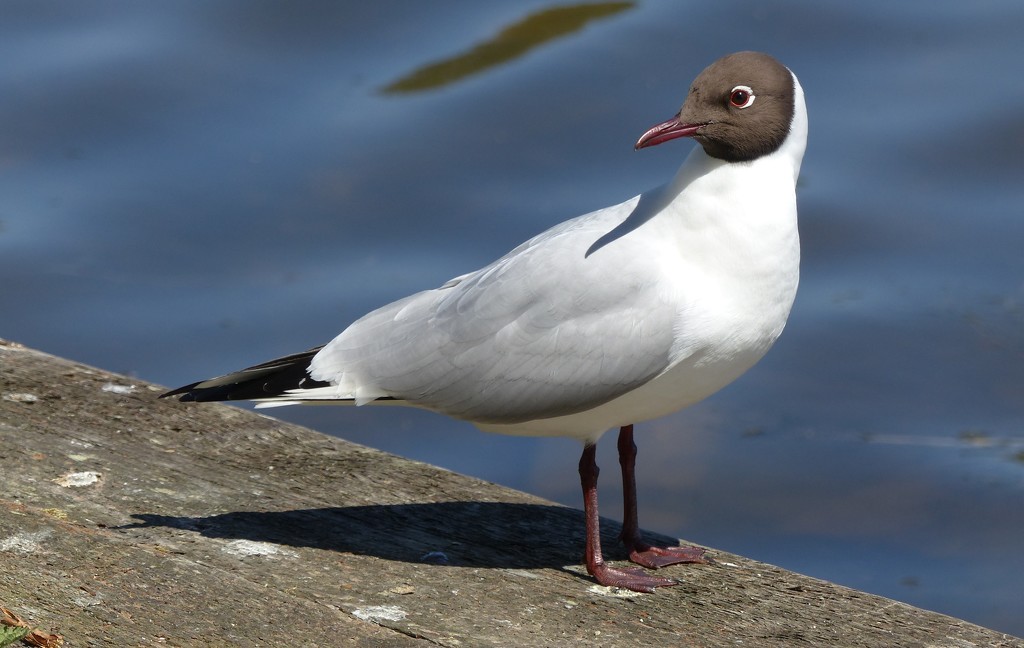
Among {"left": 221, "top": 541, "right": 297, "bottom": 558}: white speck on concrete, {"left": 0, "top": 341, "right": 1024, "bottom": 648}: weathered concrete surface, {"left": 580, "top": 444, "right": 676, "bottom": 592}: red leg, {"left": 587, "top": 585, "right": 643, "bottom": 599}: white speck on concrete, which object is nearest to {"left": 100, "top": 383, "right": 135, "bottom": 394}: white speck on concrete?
{"left": 0, "top": 341, "right": 1024, "bottom": 648}: weathered concrete surface

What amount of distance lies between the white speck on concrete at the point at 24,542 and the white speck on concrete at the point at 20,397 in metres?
0.87

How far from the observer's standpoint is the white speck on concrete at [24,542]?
3.34 m

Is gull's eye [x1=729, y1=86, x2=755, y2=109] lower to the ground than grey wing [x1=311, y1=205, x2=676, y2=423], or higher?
higher

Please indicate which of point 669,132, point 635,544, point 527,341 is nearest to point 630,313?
point 527,341

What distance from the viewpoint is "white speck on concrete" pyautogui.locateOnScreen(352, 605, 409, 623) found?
3.29 meters

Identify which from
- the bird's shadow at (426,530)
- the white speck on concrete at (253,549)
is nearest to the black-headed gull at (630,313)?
the bird's shadow at (426,530)

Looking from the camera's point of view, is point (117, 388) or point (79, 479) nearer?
point (79, 479)

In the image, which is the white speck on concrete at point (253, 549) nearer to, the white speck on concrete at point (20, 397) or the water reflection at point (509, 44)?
the white speck on concrete at point (20, 397)

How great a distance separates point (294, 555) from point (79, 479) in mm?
640

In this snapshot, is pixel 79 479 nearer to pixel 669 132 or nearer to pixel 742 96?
pixel 669 132

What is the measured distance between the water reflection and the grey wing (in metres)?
4.64

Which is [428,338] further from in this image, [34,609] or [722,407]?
[722,407]

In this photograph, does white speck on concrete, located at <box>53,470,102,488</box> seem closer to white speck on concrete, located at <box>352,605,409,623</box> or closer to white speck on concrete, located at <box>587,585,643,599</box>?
white speck on concrete, located at <box>352,605,409,623</box>

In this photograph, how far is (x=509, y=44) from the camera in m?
8.84
